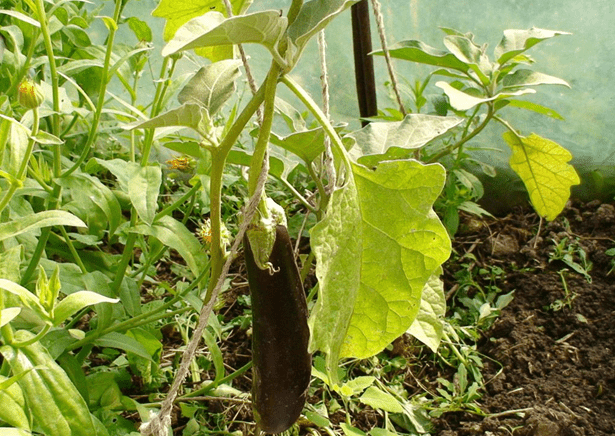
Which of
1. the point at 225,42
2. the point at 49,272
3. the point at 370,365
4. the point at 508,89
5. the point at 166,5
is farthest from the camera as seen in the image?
the point at 370,365

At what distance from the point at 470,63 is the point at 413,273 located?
0.55 meters

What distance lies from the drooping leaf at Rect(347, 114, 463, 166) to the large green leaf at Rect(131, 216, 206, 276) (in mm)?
323

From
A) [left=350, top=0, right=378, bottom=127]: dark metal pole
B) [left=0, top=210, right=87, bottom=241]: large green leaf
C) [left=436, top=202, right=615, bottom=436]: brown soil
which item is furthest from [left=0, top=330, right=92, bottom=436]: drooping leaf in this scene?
[left=350, top=0, right=378, bottom=127]: dark metal pole

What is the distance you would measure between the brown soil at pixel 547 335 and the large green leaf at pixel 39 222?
2.83ft

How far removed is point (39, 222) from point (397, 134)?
447 mm

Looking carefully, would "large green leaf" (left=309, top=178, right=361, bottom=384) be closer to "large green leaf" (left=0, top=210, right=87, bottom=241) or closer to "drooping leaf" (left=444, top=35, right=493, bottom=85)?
"large green leaf" (left=0, top=210, right=87, bottom=241)

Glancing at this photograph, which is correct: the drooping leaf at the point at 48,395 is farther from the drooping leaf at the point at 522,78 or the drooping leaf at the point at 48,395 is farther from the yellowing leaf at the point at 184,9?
the drooping leaf at the point at 522,78

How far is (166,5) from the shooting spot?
0.78 metres

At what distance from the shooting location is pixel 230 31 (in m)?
0.52

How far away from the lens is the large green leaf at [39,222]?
0.75m

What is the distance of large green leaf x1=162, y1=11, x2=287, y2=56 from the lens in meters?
0.49

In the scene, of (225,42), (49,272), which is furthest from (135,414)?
(225,42)

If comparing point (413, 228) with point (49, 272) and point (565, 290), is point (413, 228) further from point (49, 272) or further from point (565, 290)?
point (565, 290)

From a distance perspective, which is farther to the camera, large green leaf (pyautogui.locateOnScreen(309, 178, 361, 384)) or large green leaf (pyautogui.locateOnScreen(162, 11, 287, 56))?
large green leaf (pyautogui.locateOnScreen(309, 178, 361, 384))
